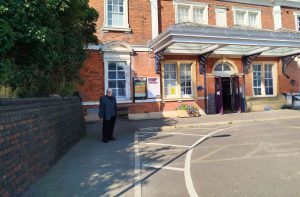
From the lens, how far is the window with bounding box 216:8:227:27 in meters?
16.9

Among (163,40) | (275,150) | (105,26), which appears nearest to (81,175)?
(275,150)

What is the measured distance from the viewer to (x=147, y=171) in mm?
5359

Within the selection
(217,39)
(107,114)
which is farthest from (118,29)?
(107,114)

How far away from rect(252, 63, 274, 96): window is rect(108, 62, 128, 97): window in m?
9.22

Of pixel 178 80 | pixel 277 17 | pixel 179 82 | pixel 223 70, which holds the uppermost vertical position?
pixel 277 17

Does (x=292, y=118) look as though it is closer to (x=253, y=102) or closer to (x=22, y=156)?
(x=253, y=102)

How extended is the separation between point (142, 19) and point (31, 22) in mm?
9261

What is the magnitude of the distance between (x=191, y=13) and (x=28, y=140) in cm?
1424

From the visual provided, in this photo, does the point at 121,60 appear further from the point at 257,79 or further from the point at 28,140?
the point at 28,140

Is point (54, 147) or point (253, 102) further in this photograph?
point (253, 102)

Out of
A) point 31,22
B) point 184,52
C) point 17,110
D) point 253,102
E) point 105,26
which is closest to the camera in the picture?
point 17,110

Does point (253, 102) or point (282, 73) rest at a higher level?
point (282, 73)

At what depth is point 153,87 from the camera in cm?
1496

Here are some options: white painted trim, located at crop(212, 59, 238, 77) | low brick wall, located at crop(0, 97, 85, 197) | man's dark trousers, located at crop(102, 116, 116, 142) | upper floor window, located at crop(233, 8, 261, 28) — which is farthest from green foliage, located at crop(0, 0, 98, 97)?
upper floor window, located at crop(233, 8, 261, 28)
